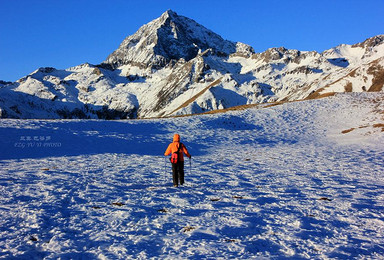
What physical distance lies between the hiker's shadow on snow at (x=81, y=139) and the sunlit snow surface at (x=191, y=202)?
275mm

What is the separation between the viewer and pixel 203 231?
25.1 ft

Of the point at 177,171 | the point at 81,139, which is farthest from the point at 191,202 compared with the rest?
the point at 81,139

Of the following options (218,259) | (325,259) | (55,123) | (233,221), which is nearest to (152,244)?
(218,259)

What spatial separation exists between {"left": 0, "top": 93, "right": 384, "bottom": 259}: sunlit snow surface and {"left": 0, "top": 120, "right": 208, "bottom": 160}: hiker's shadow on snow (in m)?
0.27

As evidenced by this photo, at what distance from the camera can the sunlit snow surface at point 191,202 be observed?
6.77 meters

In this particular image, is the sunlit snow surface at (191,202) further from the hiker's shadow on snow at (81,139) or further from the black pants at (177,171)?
the black pants at (177,171)

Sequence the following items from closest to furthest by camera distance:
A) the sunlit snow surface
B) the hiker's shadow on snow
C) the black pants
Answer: the sunlit snow surface → the black pants → the hiker's shadow on snow

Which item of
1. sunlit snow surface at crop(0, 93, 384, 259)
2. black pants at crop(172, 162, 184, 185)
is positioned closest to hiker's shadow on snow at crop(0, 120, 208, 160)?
sunlit snow surface at crop(0, 93, 384, 259)

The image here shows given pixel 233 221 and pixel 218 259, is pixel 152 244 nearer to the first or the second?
pixel 218 259

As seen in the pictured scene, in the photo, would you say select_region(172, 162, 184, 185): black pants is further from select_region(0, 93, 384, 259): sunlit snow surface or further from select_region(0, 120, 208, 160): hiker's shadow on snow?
select_region(0, 120, 208, 160): hiker's shadow on snow

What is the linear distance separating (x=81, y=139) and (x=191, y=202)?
22.4m

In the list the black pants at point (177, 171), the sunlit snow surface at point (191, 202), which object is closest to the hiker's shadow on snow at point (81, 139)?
the sunlit snow surface at point (191, 202)

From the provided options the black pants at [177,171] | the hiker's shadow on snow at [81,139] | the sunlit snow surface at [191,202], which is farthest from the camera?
the hiker's shadow on snow at [81,139]

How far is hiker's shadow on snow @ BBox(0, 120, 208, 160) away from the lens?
82.0ft
